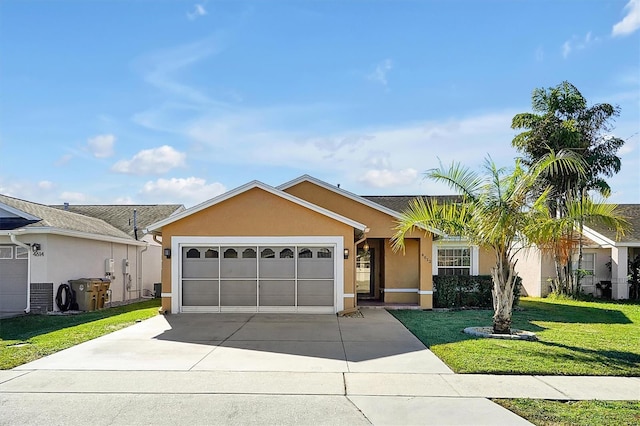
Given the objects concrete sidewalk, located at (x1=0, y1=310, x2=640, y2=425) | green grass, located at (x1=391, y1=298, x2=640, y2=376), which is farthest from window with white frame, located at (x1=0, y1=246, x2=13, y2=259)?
green grass, located at (x1=391, y1=298, x2=640, y2=376)

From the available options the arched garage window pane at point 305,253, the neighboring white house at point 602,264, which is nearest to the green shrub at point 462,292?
the arched garage window pane at point 305,253

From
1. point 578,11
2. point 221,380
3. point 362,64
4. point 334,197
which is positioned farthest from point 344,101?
point 221,380

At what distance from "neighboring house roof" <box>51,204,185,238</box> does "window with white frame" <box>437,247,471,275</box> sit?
1315 centimetres

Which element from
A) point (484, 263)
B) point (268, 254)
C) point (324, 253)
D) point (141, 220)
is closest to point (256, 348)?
point (268, 254)

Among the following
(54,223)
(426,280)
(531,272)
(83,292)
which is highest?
(54,223)

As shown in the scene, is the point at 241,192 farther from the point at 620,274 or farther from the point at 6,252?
the point at 620,274

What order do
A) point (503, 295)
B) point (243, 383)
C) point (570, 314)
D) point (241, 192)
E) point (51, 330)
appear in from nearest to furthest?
point (243, 383)
point (503, 295)
point (51, 330)
point (241, 192)
point (570, 314)

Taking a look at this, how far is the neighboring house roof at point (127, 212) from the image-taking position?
24.5m

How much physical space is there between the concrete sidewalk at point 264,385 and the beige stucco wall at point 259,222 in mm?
4558

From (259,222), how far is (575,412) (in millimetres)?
10584

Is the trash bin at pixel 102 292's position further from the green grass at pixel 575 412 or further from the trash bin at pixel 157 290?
the green grass at pixel 575 412

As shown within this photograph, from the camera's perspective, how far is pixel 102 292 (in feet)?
58.3

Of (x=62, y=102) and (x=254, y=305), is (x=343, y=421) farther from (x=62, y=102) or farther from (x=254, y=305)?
(x=62, y=102)

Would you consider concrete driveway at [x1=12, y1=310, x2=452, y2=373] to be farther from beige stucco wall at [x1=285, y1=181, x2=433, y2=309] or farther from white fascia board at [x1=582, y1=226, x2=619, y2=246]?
white fascia board at [x1=582, y1=226, x2=619, y2=246]
